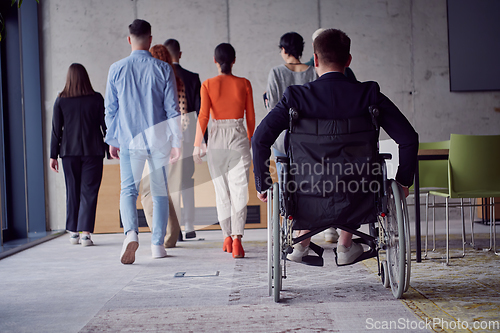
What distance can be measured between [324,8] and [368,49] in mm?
739

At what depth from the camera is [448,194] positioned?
10.2 feet

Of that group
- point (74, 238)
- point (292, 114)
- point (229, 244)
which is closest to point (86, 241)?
point (74, 238)

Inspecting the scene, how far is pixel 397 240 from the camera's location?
6.56ft

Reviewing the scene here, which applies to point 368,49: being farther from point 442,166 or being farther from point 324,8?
point 442,166

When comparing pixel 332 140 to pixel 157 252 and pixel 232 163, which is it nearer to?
pixel 232 163

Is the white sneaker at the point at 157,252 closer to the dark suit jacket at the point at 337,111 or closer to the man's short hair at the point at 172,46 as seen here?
the dark suit jacket at the point at 337,111

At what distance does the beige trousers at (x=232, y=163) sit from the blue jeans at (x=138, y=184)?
353mm

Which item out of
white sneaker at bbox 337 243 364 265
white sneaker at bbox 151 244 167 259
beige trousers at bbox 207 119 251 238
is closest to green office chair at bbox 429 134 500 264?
white sneaker at bbox 337 243 364 265

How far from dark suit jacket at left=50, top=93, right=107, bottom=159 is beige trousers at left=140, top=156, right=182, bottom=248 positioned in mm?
712

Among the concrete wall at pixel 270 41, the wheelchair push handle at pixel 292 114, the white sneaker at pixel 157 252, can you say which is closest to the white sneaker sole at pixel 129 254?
the white sneaker at pixel 157 252

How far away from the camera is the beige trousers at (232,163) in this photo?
3.30m

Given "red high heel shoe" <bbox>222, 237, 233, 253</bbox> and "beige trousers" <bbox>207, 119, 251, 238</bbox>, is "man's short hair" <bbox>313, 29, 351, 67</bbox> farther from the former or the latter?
"red high heel shoe" <bbox>222, 237, 233, 253</bbox>

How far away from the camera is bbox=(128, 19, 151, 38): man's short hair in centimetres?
321

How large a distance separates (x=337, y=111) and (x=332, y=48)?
35 cm
